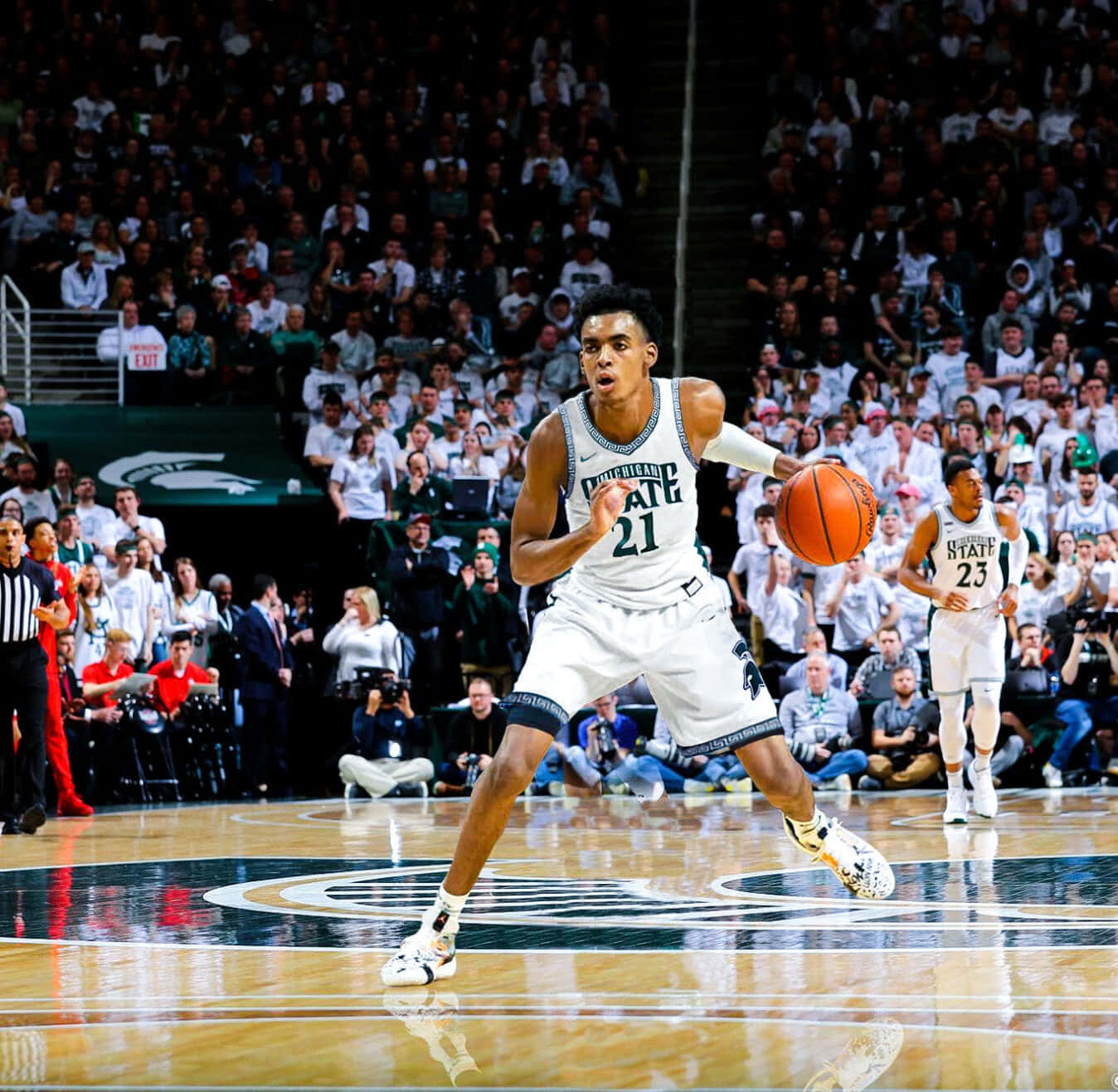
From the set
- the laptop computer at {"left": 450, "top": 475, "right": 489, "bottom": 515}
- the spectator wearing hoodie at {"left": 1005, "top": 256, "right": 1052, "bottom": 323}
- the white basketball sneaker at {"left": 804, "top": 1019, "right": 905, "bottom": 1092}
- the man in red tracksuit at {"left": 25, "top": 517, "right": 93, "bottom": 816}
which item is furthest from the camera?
the spectator wearing hoodie at {"left": 1005, "top": 256, "right": 1052, "bottom": 323}

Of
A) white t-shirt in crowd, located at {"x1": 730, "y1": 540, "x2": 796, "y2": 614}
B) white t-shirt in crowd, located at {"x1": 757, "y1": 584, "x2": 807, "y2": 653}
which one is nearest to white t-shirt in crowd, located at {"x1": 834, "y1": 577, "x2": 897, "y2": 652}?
white t-shirt in crowd, located at {"x1": 757, "y1": 584, "x2": 807, "y2": 653}

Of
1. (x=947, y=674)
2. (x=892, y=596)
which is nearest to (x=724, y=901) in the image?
(x=947, y=674)

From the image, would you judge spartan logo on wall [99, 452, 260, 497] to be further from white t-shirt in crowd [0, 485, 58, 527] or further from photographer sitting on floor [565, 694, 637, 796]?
photographer sitting on floor [565, 694, 637, 796]

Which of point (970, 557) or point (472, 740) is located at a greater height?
point (970, 557)

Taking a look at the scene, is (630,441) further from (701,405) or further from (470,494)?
(470,494)

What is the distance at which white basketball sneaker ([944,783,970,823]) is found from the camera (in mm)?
9656

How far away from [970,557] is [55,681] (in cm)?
560

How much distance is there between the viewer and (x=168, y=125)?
19.1 meters

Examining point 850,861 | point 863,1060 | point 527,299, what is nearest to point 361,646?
point 527,299

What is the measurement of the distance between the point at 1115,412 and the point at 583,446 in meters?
10.7

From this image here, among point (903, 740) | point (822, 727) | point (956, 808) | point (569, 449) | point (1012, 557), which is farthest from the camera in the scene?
point (822, 727)

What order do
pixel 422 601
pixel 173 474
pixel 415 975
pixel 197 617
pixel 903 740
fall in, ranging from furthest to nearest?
pixel 173 474 → pixel 422 601 → pixel 197 617 → pixel 903 740 → pixel 415 975

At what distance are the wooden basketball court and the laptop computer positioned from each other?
5.82 meters

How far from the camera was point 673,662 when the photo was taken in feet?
16.9
